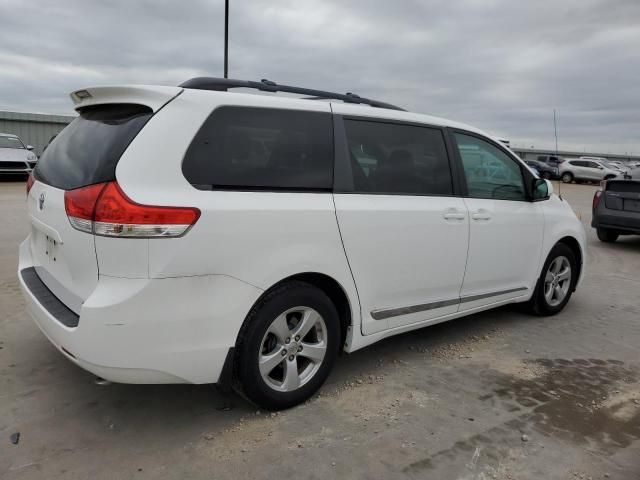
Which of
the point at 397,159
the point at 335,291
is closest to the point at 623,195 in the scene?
the point at 397,159

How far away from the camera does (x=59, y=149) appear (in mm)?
3225

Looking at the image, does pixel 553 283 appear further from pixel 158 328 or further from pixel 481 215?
pixel 158 328

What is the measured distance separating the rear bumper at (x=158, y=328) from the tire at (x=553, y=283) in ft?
10.6

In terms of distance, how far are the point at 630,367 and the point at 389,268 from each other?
2074 millimetres

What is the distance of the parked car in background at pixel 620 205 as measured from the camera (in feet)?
30.4

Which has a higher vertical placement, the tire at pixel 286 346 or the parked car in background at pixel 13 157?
the parked car in background at pixel 13 157

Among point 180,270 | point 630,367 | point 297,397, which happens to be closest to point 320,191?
point 180,270

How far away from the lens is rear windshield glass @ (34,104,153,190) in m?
2.60

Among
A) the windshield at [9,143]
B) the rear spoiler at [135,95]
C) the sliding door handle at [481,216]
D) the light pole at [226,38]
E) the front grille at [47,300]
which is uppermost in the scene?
the light pole at [226,38]

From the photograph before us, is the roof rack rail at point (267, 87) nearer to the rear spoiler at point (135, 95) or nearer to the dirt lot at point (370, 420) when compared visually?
the rear spoiler at point (135, 95)

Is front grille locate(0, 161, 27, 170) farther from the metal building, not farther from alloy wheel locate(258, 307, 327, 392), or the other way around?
alloy wheel locate(258, 307, 327, 392)

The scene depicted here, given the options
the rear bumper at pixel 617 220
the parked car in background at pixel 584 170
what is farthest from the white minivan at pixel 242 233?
the parked car in background at pixel 584 170

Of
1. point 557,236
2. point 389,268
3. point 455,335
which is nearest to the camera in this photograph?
point 389,268

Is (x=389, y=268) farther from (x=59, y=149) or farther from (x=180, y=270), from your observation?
(x=59, y=149)
